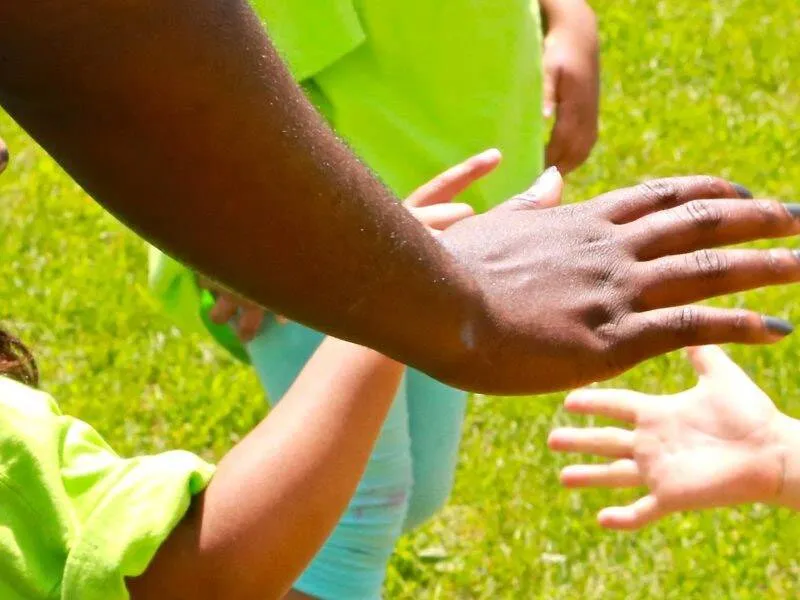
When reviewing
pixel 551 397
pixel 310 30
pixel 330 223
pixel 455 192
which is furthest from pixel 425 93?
pixel 551 397

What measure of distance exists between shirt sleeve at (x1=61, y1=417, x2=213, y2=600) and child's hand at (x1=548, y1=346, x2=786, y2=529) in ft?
2.74

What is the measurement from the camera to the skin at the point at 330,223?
0.89m

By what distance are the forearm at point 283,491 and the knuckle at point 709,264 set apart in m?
0.47

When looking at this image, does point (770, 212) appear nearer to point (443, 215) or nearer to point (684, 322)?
point (684, 322)

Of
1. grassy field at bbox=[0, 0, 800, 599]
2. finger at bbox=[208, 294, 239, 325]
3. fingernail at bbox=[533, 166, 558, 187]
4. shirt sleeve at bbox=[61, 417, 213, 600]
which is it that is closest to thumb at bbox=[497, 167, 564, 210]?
fingernail at bbox=[533, 166, 558, 187]

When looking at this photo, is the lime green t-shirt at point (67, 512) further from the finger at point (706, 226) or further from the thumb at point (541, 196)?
the finger at point (706, 226)

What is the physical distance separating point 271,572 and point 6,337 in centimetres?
49

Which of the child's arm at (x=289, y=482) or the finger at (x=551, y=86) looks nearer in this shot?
the child's arm at (x=289, y=482)

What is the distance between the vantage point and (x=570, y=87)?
257 centimetres

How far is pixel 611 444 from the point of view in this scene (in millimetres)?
2109

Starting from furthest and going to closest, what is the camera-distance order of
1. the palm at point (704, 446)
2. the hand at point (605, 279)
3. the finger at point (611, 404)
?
the finger at point (611, 404) → the palm at point (704, 446) → the hand at point (605, 279)

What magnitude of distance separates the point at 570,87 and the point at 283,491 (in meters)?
1.39

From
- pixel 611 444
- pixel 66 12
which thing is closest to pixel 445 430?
pixel 611 444

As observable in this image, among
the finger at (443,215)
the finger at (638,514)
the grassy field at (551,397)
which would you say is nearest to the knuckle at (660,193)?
the finger at (443,215)
